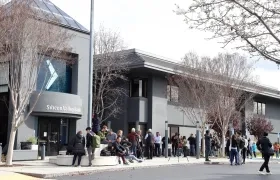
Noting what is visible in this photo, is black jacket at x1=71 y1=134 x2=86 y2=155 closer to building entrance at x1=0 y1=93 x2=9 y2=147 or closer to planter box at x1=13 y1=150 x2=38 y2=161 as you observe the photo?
planter box at x1=13 y1=150 x2=38 y2=161

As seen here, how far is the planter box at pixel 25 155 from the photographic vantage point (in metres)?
23.3

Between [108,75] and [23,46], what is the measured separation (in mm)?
15085

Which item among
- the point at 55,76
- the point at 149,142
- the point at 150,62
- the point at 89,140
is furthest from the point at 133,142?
the point at 150,62

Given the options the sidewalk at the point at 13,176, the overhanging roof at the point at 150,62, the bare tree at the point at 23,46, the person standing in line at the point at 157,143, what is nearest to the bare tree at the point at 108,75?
the overhanging roof at the point at 150,62

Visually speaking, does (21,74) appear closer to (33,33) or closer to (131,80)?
(33,33)

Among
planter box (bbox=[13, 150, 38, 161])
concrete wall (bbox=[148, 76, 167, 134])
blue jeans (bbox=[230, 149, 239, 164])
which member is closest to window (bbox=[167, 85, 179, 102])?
concrete wall (bbox=[148, 76, 167, 134])

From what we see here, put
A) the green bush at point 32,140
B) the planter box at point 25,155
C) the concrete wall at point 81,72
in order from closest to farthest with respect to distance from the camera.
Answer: the planter box at point 25,155, the green bush at point 32,140, the concrete wall at point 81,72

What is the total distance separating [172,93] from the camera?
3900cm

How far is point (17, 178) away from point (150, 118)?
2198 centimetres

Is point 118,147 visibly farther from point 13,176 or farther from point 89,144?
point 13,176

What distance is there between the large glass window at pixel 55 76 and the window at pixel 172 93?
11172 mm

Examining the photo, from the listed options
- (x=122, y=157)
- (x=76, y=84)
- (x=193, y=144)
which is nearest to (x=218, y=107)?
(x=193, y=144)

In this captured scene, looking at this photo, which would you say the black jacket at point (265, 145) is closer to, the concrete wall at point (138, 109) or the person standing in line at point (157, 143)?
the person standing in line at point (157, 143)

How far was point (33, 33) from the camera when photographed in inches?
782
